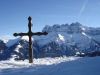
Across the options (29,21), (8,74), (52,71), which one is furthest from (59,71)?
(29,21)

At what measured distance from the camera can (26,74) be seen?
36.5ft

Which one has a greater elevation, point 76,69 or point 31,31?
point 31,31

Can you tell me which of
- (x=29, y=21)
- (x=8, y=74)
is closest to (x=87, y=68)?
(x=8, y=74)

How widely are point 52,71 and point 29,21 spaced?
36.0 feet

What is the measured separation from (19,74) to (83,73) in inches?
99.6

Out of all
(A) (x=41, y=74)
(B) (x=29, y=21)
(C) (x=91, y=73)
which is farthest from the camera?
(B) (x=29, y=21)

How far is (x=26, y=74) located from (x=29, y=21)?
10990 millimetres

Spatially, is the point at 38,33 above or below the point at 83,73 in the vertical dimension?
above

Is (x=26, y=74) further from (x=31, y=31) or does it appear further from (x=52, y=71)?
(x=31, y=31)

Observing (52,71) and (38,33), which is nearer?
(52,71)

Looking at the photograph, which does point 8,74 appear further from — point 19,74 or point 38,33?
point 38,33

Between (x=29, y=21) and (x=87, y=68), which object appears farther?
(x=29, y=21)

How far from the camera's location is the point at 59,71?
36.3 ft

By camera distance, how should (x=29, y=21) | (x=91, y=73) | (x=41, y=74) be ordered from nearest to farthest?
(x=91, y=73)
(x=41, y=74)
(x=29, y=21)
